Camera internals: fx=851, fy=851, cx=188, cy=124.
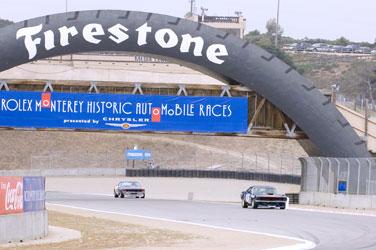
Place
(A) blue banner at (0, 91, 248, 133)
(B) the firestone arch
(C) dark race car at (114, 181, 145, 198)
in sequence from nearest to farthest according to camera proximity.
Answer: (B) the firestone arch
(A) blue banner at (0, 91, 248, 133)
(C) dark race car at (114, 181, 145, 198)

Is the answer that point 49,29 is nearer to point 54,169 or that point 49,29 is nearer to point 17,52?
point 17,52

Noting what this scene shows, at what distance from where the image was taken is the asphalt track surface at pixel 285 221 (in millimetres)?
21688

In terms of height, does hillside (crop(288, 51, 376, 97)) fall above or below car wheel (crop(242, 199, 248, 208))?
above

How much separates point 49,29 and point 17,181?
19.0m

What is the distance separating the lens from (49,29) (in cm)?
3700

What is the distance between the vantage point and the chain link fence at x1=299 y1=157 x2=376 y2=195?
118ft

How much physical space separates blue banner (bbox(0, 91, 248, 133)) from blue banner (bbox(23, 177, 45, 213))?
57.6 ft

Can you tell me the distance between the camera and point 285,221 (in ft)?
91.2

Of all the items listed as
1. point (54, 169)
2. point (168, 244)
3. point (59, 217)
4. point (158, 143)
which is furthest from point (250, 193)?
point (158, 143)

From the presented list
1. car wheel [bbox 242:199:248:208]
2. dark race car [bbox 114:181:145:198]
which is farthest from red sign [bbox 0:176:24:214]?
dark race car [bbox 114:181:145:198]

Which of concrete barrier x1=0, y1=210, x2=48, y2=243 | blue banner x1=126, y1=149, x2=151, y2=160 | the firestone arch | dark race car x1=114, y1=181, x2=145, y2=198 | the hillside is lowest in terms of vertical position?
dark race car x1=114, y1=181, x2=145, y2=198

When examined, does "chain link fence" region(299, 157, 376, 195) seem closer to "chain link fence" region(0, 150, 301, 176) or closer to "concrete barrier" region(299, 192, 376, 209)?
"concrete barrier" region(299, 192, 376, 209)

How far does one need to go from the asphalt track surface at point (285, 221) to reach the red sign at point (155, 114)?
391 cm

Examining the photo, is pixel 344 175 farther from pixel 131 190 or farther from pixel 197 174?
pixel 197 174
